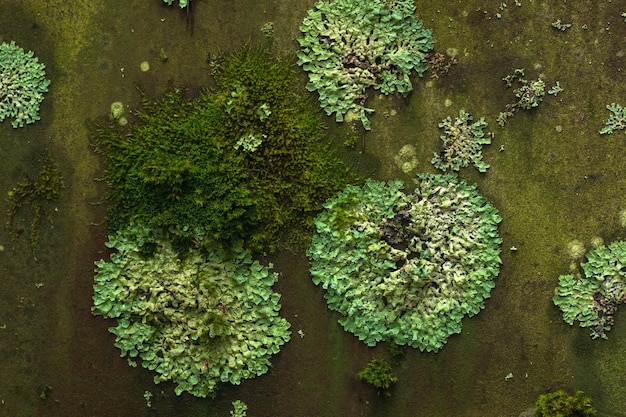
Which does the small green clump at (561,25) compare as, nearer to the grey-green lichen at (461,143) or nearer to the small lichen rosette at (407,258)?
the grey-green lichen at (461,143)

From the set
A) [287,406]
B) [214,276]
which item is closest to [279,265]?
[214,276]

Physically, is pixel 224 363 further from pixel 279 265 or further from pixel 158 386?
pixel 279 265

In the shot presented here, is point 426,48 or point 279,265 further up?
point 426,48

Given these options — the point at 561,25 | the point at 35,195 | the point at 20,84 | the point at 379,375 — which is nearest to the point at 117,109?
the point at 20,84

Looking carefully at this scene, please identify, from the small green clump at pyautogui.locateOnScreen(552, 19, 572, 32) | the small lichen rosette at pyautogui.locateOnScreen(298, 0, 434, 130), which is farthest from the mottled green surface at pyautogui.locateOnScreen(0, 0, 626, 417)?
the small lichen rosette at pyautogui.locateOnScreen(298, 0, 434, 130)

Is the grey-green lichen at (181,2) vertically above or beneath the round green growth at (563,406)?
above

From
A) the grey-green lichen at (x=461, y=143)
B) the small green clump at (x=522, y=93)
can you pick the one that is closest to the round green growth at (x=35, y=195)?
the grey-green lichen at (x=461, y=143)

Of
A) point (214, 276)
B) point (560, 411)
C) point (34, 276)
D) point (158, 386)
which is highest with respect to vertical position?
point (34, 276)
